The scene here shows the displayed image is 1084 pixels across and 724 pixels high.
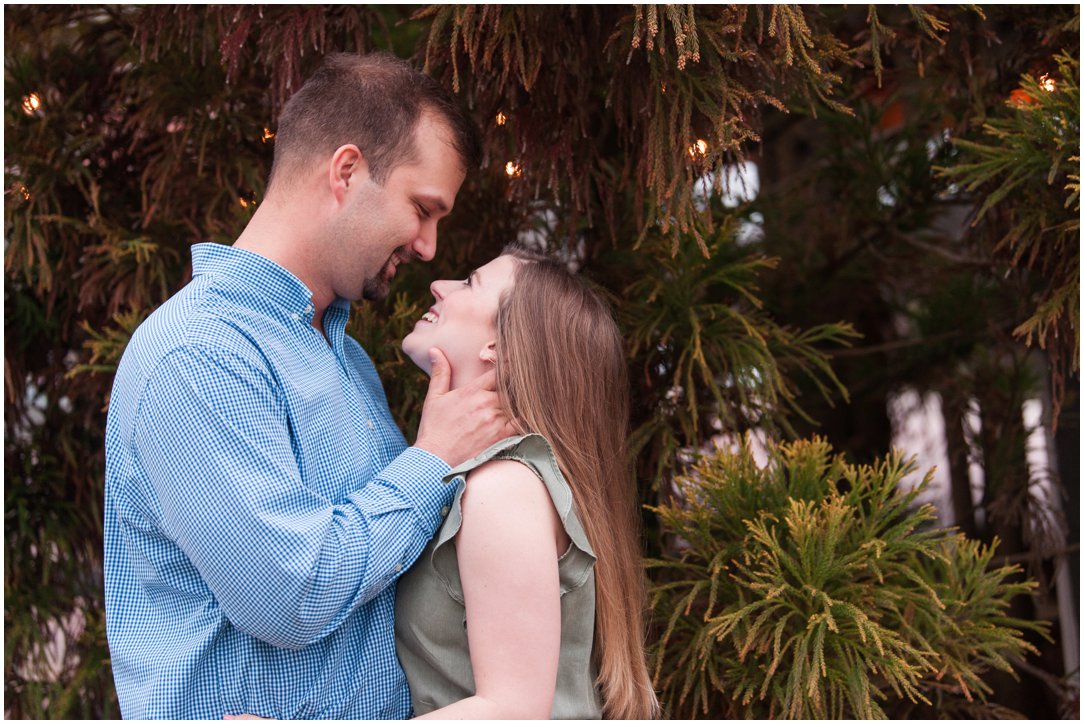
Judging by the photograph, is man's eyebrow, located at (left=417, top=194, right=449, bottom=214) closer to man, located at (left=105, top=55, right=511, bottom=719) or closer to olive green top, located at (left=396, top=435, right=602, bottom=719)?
man, located at (left=105, top=55, right=511, bottom=719)

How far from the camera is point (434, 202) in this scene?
6.18ft

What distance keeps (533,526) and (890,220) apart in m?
2.12

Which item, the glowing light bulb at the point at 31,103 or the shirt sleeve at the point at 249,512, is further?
the glowing light bulb at the point at 31,103

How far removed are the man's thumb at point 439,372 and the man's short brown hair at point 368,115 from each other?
0.33 metres

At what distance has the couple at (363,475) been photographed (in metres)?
1.47

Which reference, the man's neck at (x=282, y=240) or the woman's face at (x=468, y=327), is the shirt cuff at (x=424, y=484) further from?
the man's neck at (x=282, y=240)

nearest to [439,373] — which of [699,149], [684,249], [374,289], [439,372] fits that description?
[439,372]

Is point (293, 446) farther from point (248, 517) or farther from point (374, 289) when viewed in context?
point (374, 289)

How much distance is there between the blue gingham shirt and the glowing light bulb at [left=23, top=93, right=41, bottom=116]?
4.40 feet

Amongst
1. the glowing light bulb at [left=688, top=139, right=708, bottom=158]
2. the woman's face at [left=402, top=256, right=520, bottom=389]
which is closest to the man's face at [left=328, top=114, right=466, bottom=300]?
the woman's face at [left=402, top=256, right=520, bottom=389]

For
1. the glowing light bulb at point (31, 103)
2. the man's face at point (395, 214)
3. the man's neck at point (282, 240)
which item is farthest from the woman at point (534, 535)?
the glowing light bulb at point (31, 103)

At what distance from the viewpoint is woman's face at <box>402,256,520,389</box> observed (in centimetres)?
185

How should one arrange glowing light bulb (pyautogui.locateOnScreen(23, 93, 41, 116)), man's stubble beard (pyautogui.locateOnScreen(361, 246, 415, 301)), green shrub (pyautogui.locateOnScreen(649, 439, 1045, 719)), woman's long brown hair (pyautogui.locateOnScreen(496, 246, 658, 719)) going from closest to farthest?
1. woman's long brown hair (pyautogui.locateOnScreen(496, 246, 658, 719))
2. man's stubble beard (pyautogui.locateOnScreen(361, 246, 415, 301))
3. green shrub (pyautogui.locateOnScreen(649, 439, 1045, 719))
4. glowing light bulb (pyautogui.locateOnScreen(23, 93, 41, 116))

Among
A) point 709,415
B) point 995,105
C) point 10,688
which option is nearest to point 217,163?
point 709,415
